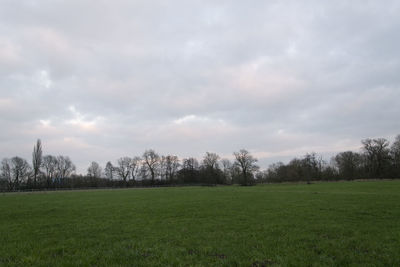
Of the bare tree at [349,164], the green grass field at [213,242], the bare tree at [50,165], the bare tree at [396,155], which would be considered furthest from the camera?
the bare tree at [50,165]

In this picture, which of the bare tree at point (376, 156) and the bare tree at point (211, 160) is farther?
the bare tree at point (211, 160)

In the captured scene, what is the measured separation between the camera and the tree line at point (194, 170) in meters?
97.5

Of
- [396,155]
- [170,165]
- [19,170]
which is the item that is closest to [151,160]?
[170,165]

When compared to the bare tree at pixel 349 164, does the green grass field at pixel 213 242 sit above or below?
above

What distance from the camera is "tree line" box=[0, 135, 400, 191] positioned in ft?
320

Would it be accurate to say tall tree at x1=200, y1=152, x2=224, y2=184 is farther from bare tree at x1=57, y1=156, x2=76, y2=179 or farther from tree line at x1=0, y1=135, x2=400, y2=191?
bare tree at x1=57, y1=156, x2=76, y2=179

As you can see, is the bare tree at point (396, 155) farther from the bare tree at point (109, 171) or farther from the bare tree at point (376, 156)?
the bare tree at point (109, 171)

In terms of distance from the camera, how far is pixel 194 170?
13400 centimetres

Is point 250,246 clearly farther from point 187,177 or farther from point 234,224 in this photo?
point 187,177

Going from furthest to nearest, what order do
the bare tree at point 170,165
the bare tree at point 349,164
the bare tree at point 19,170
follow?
the bare tree at point 170,165 < the bare tree at point 19,170 < the bare tree at point 349,164

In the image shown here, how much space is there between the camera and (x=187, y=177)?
131000 mm

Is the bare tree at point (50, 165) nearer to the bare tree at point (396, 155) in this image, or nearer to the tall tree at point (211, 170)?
the tall tree at point (211, 170)

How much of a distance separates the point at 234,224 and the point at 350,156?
111522 mm

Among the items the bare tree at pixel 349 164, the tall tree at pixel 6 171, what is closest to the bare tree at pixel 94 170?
the tall tree at pixel 6 171
